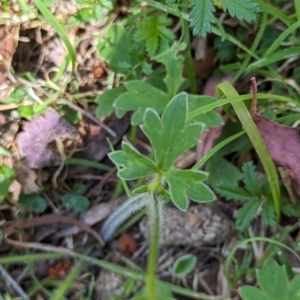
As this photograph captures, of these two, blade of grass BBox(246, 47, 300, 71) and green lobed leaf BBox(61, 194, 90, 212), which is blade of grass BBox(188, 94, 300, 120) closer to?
blade of grass BBox(246, 47, 300, 71)

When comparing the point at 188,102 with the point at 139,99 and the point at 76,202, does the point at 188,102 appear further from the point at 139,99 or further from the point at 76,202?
the point at 76,202

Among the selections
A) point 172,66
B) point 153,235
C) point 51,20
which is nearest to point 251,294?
point 153,235

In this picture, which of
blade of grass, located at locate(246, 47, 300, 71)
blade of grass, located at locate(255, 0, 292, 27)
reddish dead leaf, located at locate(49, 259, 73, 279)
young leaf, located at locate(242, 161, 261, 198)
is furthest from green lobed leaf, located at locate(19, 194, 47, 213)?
blade of grass, located at locate(255, 0, 292, 27)

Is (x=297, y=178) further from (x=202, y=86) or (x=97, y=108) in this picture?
(x=97, y=108)

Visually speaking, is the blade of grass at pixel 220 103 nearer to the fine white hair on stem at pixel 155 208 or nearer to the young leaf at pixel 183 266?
the fine white hair on stem at pixel 155 208

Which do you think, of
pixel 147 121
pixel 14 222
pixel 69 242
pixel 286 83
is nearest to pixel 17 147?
pixel 14 222

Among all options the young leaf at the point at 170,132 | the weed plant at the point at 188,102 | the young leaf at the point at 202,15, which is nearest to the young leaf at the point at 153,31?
the weed plant at the point at 188,102
